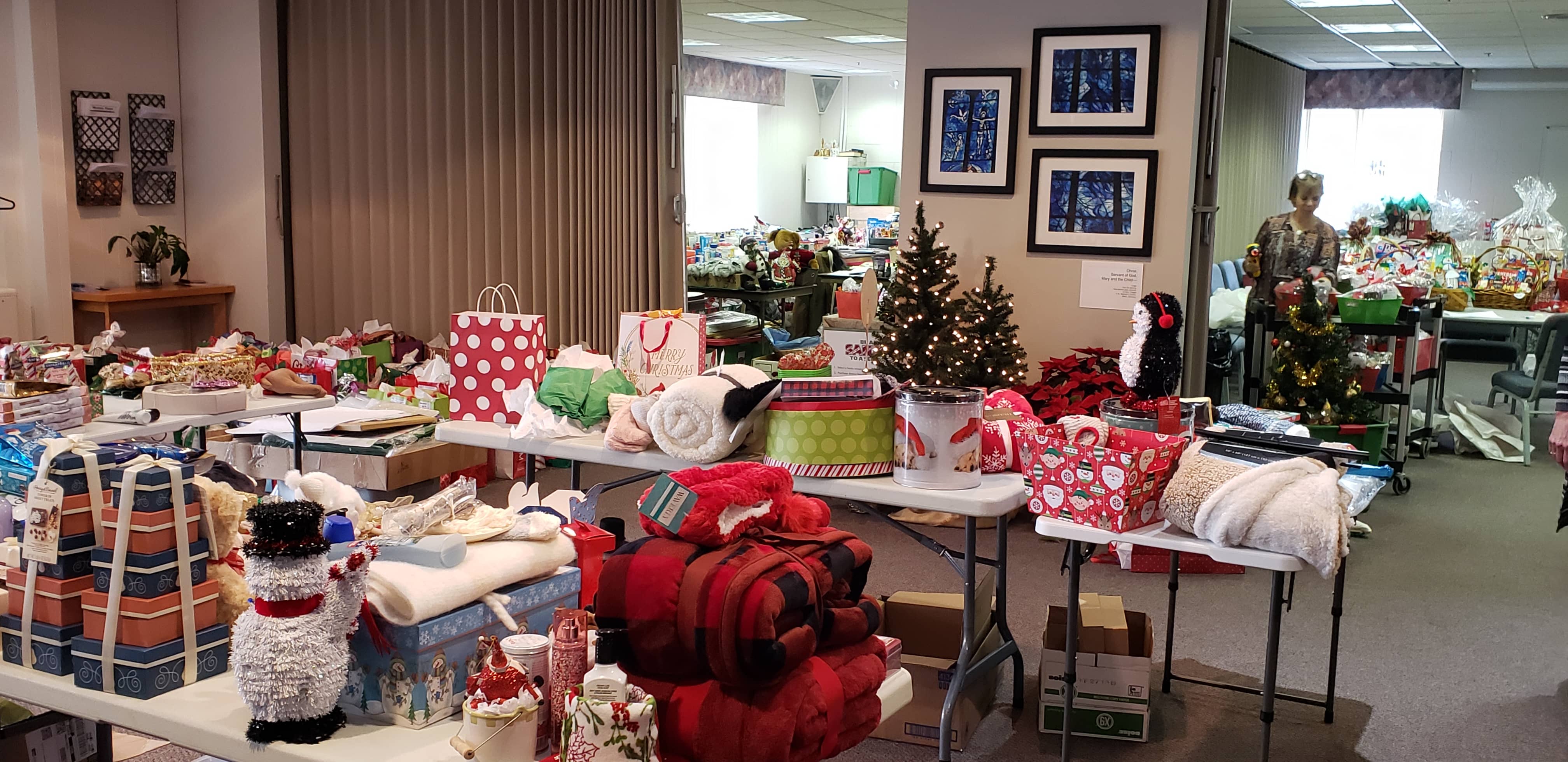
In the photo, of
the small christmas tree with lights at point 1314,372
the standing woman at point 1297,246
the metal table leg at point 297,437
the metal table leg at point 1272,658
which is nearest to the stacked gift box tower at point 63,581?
the metal table leg at point 1272,658

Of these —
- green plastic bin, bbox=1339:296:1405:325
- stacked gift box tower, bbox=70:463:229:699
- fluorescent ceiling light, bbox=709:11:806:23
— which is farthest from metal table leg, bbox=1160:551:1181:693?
fluorescent ceiling light, bbox=709:11:806:23

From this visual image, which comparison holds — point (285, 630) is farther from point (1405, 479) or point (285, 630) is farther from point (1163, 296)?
point (1405, 479)

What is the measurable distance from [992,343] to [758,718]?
3730mm

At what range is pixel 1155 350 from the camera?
297 cm

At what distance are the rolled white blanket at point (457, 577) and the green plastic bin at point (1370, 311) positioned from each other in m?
5.44

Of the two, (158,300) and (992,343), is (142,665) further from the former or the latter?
(158,300)

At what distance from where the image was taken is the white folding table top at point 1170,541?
224 centimetres

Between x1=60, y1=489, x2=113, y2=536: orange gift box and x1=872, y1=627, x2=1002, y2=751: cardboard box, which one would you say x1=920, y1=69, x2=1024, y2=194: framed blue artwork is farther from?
x1=60, y1=489, x2=113, y2=536: orange gift box

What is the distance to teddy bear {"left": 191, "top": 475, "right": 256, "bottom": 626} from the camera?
160 cm

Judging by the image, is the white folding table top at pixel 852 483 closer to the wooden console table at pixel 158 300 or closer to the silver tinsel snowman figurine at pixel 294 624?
the silver tinsel snowman figurine at pixel 294 624

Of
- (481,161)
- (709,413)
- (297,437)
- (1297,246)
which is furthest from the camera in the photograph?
(1297,246)

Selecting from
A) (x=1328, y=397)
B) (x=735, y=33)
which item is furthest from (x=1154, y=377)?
(x=735, y=33)

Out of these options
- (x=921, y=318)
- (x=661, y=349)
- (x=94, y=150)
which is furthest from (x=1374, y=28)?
(x=94, y=150)

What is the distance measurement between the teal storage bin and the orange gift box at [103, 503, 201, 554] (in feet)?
41.7
